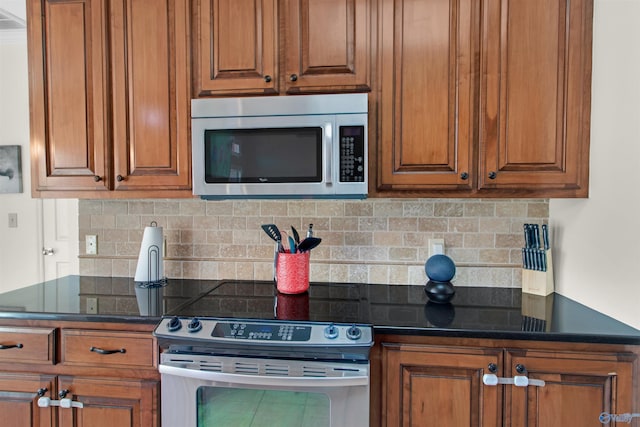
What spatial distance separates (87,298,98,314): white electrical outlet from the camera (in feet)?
4.50

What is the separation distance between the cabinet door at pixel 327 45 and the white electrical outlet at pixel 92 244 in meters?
1.40

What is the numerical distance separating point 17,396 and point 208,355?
81cm

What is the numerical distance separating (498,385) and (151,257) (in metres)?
1.63

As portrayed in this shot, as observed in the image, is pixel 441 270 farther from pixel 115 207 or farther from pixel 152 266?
pixel 115 207

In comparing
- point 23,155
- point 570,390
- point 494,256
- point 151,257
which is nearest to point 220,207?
point 151,257

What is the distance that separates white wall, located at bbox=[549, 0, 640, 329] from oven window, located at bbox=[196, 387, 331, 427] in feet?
3.71

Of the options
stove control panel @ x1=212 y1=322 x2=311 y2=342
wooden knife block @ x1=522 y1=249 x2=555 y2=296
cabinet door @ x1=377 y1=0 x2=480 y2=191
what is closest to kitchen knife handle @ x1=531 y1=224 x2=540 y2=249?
wooden knife block @ x1=522 y1=249 x2=555 y2=296

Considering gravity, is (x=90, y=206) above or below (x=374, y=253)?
above

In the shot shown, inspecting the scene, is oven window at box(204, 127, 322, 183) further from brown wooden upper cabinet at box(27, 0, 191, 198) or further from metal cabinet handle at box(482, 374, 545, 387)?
metal cabinet handle at box(482, 374, 545, 387)

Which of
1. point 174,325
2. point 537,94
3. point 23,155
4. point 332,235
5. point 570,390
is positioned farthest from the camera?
point 23,155

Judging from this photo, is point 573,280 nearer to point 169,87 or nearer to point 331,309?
point 331,309

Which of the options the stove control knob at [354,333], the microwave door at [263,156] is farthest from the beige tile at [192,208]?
the stove control knob at [354,333]

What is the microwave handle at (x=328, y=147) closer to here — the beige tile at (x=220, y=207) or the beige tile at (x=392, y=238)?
the beige tile at (x=392, y=238)

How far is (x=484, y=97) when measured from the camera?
144 cm
